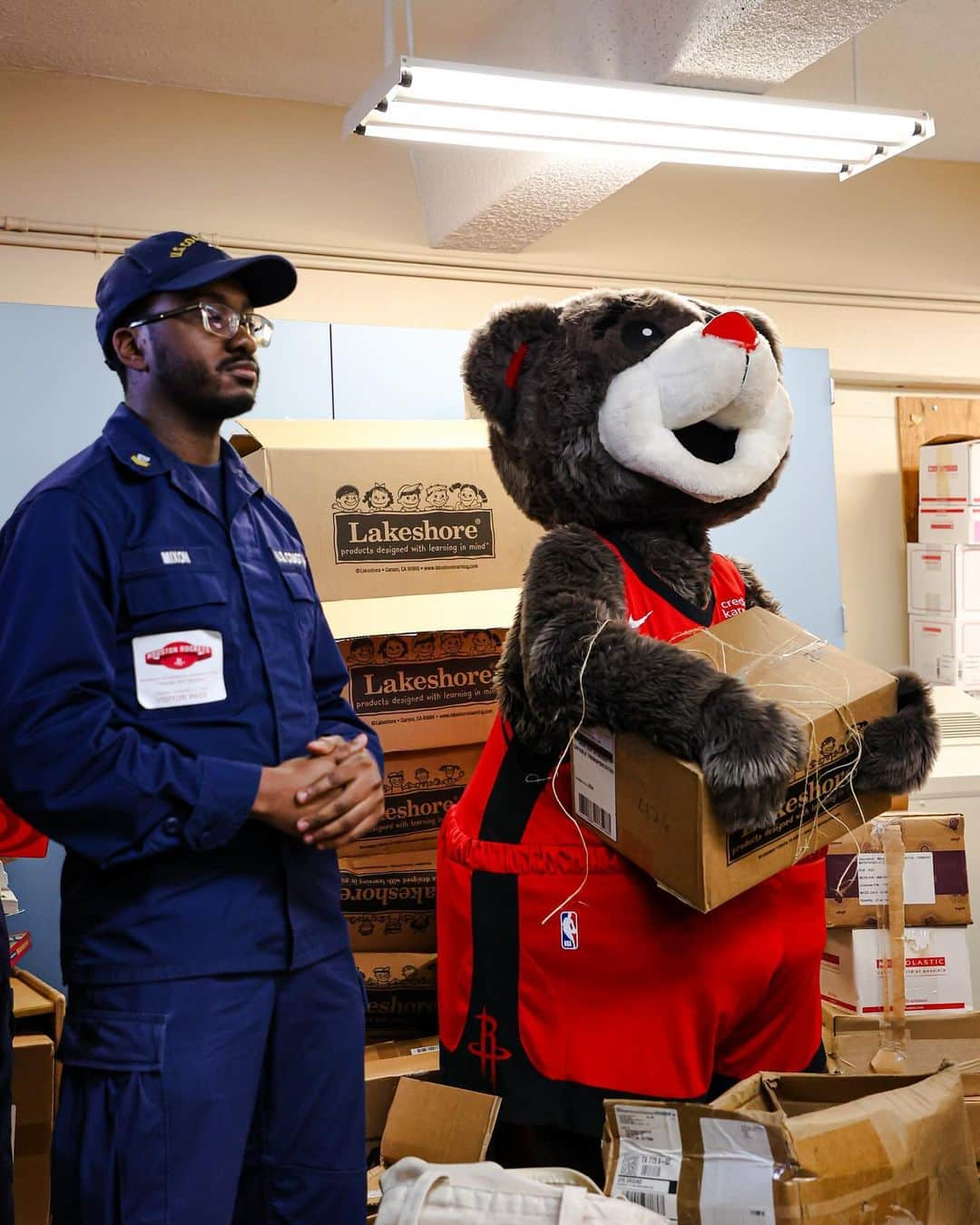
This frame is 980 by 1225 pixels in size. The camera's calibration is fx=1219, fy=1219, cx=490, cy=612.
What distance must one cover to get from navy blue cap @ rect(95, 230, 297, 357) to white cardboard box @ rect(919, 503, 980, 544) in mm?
3214

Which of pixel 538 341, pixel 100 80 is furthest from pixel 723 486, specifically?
pixel 100 80

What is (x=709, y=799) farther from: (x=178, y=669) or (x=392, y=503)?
(x=392, y=503)

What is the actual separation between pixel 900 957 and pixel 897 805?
322 millimetres

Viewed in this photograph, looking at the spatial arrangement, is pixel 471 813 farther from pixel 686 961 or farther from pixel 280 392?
pixel 280 392

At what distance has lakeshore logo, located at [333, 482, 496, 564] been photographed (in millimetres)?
2512

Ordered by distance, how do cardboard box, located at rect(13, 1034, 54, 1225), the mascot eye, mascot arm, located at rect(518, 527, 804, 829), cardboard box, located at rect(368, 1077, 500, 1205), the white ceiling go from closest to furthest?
mascot arm, located at rect(518, 527, 804, 829) → cardboard box, located at rect(368, 1077, 500, 1205) → the mascot eye → cardboard box, located at rect(13, 1034, 54, 1225) → the white ceiling

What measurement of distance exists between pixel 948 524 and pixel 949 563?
15cm

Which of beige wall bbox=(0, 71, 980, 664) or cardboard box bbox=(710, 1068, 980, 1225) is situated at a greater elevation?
beige wall bbox=(0, 71, 980, 664)

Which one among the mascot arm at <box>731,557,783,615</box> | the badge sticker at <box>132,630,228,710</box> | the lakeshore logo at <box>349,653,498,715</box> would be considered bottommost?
the lakeshore logo at <box>349,653,498,715</box>

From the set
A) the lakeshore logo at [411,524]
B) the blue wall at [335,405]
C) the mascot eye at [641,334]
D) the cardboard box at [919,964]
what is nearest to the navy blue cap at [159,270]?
the mascot eye at [641,334]

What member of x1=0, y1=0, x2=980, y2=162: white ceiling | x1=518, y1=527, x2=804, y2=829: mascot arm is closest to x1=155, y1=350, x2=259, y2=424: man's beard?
x1=518, y1=527, x2=804, y2=829: mascot arm

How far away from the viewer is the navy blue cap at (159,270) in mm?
1544

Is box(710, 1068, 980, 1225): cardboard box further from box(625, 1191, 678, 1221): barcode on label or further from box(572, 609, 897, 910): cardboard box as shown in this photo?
box(572, 609, 897, 910): cardboard box

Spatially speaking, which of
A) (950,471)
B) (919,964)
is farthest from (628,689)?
(950,471)
